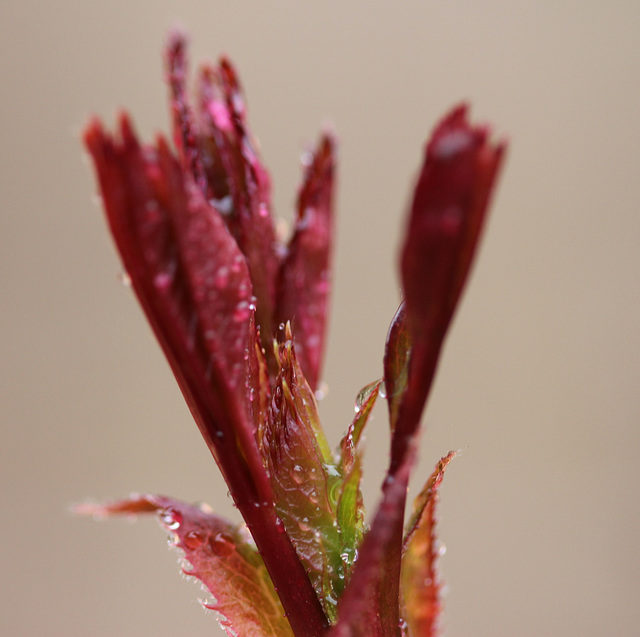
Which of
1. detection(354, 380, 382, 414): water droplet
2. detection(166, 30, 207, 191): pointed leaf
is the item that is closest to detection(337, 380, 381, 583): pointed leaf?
detection(354, 380, 382, 414): water droplet

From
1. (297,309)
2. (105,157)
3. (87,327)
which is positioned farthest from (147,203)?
(87,327)

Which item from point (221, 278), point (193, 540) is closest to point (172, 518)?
point (193, 540)

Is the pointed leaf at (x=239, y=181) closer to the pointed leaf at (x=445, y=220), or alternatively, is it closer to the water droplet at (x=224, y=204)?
the water droplet at (x=224, y=204)

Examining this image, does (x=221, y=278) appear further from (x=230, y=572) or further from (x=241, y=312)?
(x=230, y=572)

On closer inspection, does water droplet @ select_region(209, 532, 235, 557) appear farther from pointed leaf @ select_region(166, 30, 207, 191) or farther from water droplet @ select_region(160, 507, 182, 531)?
pointed leaf @ select_region(166, 30, 207, 191)

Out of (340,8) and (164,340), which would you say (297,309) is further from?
(340,8)

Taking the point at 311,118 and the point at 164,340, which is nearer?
the point at 164,340

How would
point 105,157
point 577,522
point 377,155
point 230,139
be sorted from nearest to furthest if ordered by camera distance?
point 105,157
point 230,139
point 577,522
point 377,155
